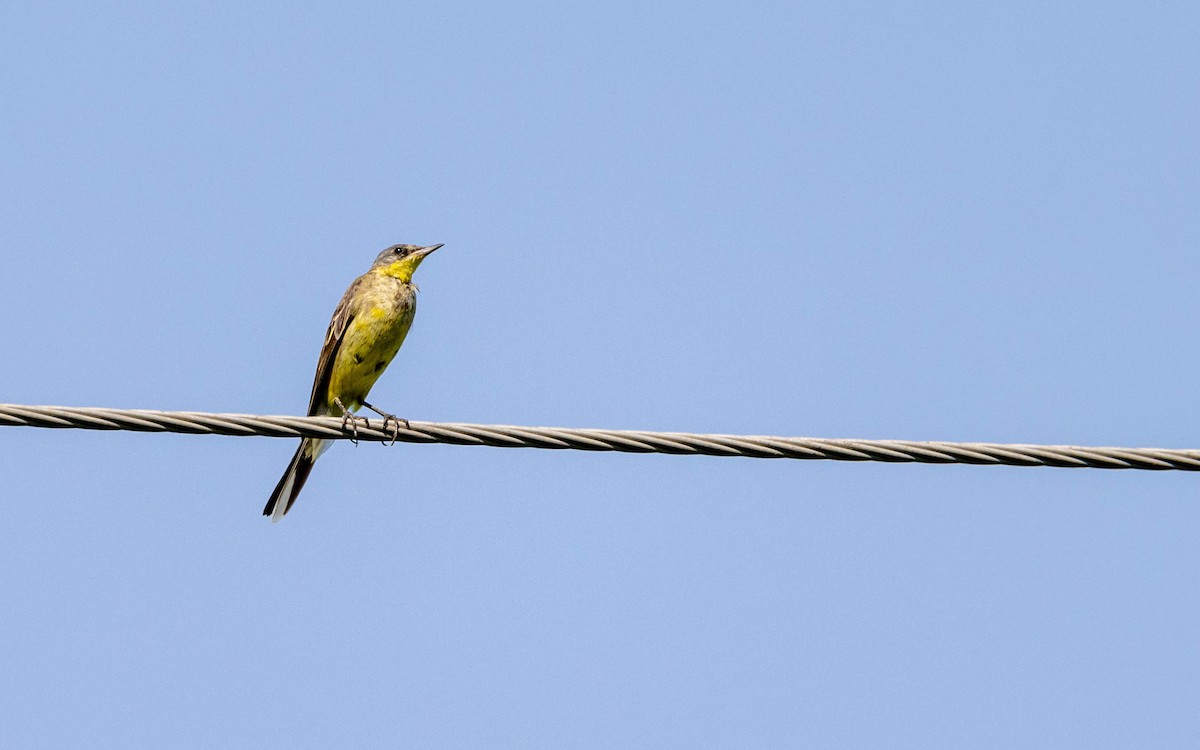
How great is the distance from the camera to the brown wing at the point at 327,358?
34.8 ft

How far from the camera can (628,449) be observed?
5.94 m

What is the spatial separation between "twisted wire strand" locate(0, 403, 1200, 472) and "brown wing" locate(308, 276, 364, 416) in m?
4.44

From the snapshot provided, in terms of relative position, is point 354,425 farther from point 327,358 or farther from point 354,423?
point 327,358

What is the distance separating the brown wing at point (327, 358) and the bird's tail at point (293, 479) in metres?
0.54

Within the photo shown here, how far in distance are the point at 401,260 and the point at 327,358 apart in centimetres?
129

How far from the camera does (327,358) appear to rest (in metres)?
10.6

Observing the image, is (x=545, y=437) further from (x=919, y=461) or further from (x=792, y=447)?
(x=919, y=461)

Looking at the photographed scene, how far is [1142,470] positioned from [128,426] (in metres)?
3.96

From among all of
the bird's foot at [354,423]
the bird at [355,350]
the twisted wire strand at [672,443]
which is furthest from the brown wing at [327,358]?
the twisted wire strand at [672,443]

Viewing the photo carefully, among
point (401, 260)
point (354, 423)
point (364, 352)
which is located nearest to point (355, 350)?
point (364, 352)

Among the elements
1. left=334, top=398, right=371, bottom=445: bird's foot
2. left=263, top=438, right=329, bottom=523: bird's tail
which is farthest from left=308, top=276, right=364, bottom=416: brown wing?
left=334, top=398, right=371, bottom=445: bird's foot

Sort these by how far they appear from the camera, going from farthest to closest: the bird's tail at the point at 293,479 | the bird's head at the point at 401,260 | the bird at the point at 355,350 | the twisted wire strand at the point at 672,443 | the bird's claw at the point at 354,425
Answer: the bird's head at the point at 401,260, the bird at the point at 355,350, the bird's tail at the point at 293,479, the bird's claw at the point at 354,425, the twisted wire strand at the point at 672,443

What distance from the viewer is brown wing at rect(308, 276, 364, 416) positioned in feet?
34.8

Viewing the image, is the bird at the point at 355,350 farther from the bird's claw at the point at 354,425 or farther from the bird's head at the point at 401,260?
the bird's claw at the point at 354,425
